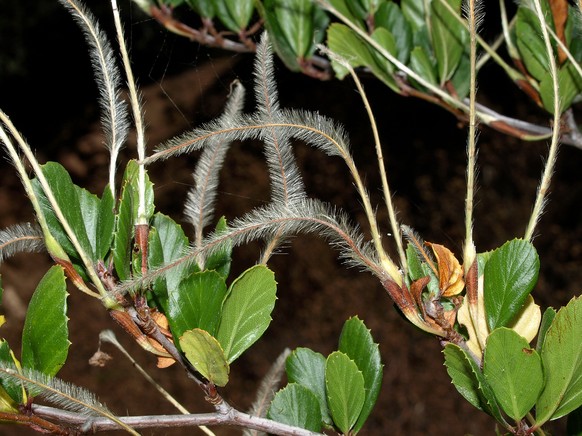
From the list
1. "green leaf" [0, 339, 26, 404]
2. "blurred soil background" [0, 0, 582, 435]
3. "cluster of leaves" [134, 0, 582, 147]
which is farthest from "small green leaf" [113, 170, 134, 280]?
"blurred soil background" [0, 0, 582, 435]

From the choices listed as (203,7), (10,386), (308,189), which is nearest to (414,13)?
(203,7)

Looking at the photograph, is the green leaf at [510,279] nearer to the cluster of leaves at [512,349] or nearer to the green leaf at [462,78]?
the cluster of leaves at [512,349]

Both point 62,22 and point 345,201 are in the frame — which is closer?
point 345,201

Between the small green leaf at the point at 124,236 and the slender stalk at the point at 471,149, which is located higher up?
the slender stalk at the point at 471,149

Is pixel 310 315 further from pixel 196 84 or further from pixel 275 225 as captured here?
pixel 275 225

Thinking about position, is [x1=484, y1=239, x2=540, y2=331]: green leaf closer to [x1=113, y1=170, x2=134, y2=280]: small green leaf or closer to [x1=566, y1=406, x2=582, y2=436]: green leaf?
[x1=566, y1=406, x2=582, y2=436]: green leaf

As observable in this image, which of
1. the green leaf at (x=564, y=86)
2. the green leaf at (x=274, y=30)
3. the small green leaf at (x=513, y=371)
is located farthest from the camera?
the green leaf at (x=274, y=30)

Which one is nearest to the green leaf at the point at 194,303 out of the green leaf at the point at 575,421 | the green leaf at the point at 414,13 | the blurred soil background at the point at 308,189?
the green leaf at the point at 575,421

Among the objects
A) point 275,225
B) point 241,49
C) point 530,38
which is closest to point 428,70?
point 530,38

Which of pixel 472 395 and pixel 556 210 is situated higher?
pixel 472 395
